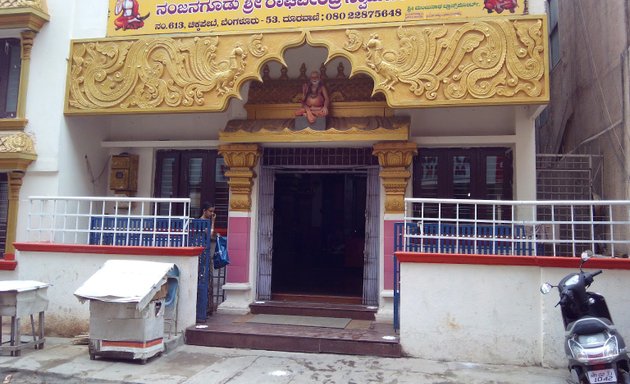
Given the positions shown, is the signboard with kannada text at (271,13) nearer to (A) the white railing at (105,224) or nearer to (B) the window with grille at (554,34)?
(A) the white railing at (105,224)

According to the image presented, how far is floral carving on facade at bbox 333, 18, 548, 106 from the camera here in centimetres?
680

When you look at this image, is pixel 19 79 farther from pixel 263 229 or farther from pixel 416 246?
pixel 416 246

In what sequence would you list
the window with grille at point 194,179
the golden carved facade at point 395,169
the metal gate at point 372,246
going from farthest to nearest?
the window with grille at point 194,179 < the metal gate at point 372,246 < the golden carved facade at point 395,169

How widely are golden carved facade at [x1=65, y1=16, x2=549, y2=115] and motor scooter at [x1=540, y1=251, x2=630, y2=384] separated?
2785mm

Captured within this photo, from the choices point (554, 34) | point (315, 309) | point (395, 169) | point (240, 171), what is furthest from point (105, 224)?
point (554, 34)

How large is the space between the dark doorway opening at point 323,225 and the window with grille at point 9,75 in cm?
529

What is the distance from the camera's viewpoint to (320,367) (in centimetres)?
601

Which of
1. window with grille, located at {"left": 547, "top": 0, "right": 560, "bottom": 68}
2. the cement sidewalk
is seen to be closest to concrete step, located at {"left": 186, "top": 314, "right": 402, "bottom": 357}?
the cement sidewalk

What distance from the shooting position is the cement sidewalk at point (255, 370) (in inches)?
219

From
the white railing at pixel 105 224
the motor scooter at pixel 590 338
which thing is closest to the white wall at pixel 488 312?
the motor scooter at pixel 590 338

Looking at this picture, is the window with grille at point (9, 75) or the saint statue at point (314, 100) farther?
the window with grille at point (9, 75)

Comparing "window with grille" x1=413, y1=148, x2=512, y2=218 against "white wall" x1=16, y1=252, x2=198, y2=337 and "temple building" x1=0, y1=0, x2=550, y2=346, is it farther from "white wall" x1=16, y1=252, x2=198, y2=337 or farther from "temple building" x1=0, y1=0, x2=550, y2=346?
"white wall" x1=16, y1=252, x2=198, y2=337

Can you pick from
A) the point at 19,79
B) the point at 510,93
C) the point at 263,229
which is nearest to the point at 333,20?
the point at 510,93

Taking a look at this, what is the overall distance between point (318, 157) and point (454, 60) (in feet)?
9.09
